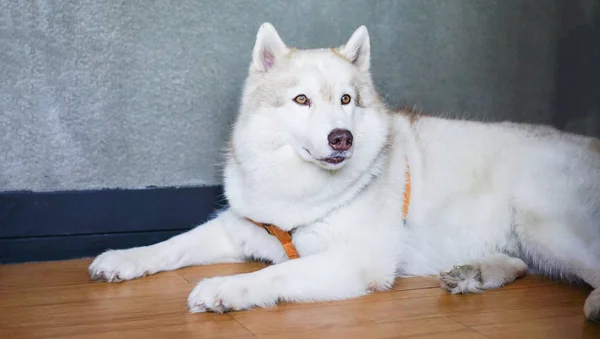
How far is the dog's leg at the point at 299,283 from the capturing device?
2012mm

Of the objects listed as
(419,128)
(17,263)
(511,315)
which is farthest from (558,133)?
(17,263)

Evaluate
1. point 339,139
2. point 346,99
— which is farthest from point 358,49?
point 339,139

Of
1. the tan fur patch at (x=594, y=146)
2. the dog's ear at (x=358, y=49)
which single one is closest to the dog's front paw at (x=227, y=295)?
the dog's ear at (x=358, y=49)

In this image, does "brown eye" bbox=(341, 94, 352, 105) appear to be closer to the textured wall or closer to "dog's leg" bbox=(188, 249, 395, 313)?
"dog's leg" bbox=(188, 249, 395, 313)

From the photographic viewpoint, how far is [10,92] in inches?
108

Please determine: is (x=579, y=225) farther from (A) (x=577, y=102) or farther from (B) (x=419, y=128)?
(A) (x=577, y=102)

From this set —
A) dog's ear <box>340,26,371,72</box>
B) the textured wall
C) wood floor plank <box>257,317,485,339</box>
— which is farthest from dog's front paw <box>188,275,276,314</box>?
the textured wall

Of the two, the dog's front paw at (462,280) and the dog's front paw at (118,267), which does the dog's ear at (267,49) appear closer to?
the dog's front paw at (118,267)

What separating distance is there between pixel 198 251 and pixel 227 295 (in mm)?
644

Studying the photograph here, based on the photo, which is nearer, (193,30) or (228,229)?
(228,229)

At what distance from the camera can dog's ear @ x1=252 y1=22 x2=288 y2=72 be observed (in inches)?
93.4

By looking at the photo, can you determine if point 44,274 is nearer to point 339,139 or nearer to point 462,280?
point 339,139

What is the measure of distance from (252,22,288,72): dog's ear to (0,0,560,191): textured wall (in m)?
0.63

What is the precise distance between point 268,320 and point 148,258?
2.40ft
